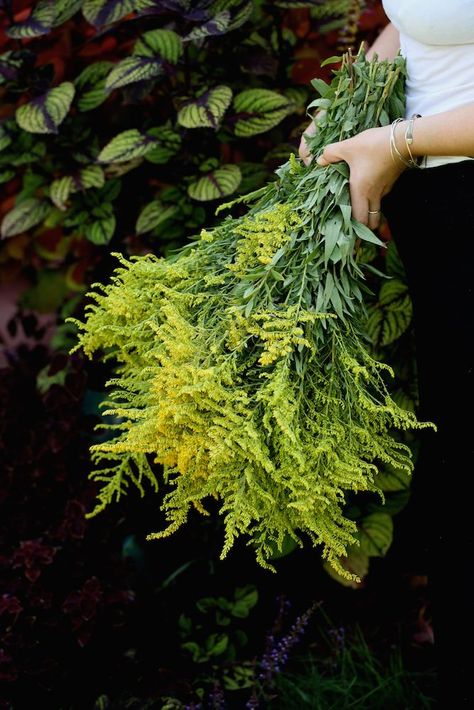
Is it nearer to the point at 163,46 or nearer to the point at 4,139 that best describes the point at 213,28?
the point at 163,46

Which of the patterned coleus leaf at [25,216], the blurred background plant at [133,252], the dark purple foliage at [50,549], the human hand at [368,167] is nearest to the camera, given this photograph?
the human hand at [368,167]

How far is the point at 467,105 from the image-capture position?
48.0 inches

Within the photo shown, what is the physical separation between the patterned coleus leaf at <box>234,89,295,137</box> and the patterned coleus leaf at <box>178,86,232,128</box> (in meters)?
0.11

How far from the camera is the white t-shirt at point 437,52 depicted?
4.13 ft

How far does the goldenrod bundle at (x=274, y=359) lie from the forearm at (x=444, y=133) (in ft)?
0.51

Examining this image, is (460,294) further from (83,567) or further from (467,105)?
(83,567)

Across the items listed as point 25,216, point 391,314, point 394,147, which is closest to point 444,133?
point 394,147

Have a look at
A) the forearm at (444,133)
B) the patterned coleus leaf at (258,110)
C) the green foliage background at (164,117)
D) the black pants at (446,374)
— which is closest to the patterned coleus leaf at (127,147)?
the green foliage background at (164,117)

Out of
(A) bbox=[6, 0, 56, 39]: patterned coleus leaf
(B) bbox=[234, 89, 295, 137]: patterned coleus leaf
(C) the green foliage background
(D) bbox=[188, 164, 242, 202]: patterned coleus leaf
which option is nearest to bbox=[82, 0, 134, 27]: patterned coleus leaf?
(C) the green foliage background

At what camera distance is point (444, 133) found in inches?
48.7

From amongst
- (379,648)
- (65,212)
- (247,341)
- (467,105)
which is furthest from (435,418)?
(65,212)

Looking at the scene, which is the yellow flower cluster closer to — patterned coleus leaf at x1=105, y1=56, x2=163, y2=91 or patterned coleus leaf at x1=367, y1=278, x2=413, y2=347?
patterned coleus leaf at x1=367, y1=278, x2=413, y2=347

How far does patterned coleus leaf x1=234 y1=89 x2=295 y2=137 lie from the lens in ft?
6.84

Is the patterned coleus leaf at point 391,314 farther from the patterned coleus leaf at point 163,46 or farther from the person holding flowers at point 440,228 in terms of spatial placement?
the patterned coleus leaf at point 163,46
